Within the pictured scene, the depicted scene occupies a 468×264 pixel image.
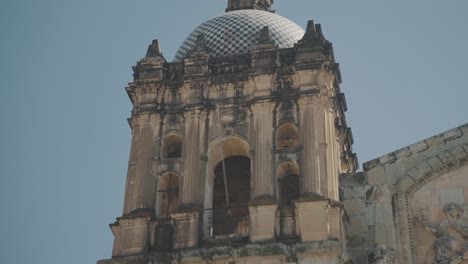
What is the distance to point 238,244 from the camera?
19.4m

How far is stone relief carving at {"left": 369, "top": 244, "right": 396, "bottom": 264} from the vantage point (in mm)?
19391

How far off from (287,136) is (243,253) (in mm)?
3776

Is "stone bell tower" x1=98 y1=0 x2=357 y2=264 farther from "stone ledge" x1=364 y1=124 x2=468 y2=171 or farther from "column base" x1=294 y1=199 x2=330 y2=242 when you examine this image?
"stone ledge" x1=364 y1=124 x2=468 y2=171

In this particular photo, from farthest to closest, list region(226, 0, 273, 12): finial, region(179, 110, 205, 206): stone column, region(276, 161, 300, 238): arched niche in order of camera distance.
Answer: region(226, 0, 273, 12): finial → region(179, 110, 205, 206): stone column → region(276, 161, 300, 238): arched niche

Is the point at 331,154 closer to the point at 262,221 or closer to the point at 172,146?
the point at 262,221

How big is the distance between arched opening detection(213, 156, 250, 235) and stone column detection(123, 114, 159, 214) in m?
1.92

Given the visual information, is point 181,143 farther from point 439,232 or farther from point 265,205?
point 439,232

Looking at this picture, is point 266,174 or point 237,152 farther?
point 237,152

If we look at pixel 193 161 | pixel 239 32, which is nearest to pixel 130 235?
pixel 193 161

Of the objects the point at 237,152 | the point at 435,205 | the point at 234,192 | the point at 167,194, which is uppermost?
the point at 237,152

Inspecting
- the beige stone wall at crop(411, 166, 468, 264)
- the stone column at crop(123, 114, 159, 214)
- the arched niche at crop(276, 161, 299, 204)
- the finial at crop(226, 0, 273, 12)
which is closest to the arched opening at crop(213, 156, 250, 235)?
the arched niche at crop(276, 161, 299, 204)

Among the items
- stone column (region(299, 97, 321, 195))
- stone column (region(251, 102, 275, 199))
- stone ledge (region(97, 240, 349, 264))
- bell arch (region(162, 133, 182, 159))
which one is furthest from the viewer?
bell arch (region(162, 133, 182, 159))

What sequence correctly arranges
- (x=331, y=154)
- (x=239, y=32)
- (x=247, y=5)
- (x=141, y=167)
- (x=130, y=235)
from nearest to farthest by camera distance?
(x=130, y=235) → (x=331, y=154) → (x=141, y=167) → (x=239, y=32) → (x=247, y=5)

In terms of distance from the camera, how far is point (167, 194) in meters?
21.6
